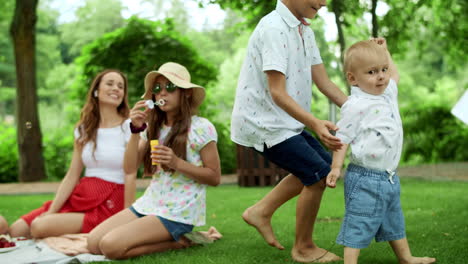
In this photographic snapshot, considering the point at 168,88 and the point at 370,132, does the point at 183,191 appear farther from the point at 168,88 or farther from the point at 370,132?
the point at 370,132

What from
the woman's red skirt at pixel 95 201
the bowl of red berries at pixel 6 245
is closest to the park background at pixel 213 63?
the woman's red skirt at pixel 95 201

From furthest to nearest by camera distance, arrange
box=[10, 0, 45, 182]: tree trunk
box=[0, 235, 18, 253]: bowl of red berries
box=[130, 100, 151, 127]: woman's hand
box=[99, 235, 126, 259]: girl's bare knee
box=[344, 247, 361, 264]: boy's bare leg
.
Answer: box=[10, 0, 45, 182]: tree trunk < box=[0, 235, 18, 253]: bowl of red berries < box=[130, 100, 151, 127]: woman's hand < box=[99, 235, 126, 259]: girl's bare knee < box=[344, 247, 361, 264]: boy's bare leg

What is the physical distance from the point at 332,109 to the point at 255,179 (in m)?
2.21

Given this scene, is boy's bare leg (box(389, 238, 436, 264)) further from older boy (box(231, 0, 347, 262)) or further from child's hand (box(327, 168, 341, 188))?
child's hand (box(327, 168, 341, 188))

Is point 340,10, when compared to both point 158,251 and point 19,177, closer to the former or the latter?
point 19,177

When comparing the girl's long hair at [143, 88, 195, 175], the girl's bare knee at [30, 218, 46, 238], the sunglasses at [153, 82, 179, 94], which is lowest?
the girl's bare knee at [30, 218, 46, 238]

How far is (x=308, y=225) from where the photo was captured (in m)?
3.78

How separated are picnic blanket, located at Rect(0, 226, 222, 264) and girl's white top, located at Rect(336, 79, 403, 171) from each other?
1724 mm

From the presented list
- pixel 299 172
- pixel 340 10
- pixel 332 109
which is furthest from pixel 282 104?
pixel 340 10

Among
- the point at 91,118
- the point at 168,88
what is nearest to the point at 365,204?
the point at 168,88

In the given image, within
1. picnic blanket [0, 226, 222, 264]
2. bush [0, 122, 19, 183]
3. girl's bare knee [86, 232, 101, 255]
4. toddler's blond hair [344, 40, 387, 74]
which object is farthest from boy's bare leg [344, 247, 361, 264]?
bush [0, 122, 19, 183]

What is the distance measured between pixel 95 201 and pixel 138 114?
3.53 feet

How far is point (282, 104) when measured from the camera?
3.41 m

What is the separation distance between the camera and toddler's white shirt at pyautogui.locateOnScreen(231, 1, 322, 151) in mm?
3582
